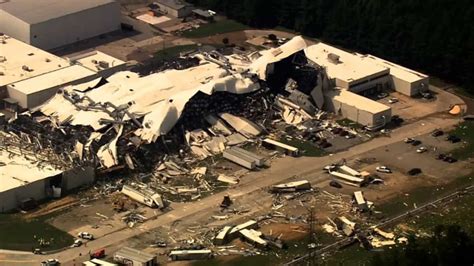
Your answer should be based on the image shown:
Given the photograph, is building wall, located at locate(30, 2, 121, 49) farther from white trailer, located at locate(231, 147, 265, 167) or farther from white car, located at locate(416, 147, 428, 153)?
white car, located at locate(416, 147, 428, 153)

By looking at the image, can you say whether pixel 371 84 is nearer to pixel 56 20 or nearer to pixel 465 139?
pixel 465 139

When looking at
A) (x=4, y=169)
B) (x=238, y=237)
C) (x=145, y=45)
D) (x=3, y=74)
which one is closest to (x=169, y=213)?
(x=238, y=237)

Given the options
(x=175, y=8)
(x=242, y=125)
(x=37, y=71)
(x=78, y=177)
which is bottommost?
(x=175, y=8)

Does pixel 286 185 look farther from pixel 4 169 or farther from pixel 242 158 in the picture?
pixel 4 169

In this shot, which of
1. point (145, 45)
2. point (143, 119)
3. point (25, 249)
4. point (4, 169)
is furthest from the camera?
point (145, 45)

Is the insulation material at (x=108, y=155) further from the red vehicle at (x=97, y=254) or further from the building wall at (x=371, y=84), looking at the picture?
the building wall at (x=371, y=84)

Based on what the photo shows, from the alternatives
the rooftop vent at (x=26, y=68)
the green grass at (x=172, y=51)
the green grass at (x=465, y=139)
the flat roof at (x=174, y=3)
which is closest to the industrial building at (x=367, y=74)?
the green grass at (x=465, y=139)

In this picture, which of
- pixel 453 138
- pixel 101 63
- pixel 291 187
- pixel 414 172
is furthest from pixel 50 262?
pixel 453 138
